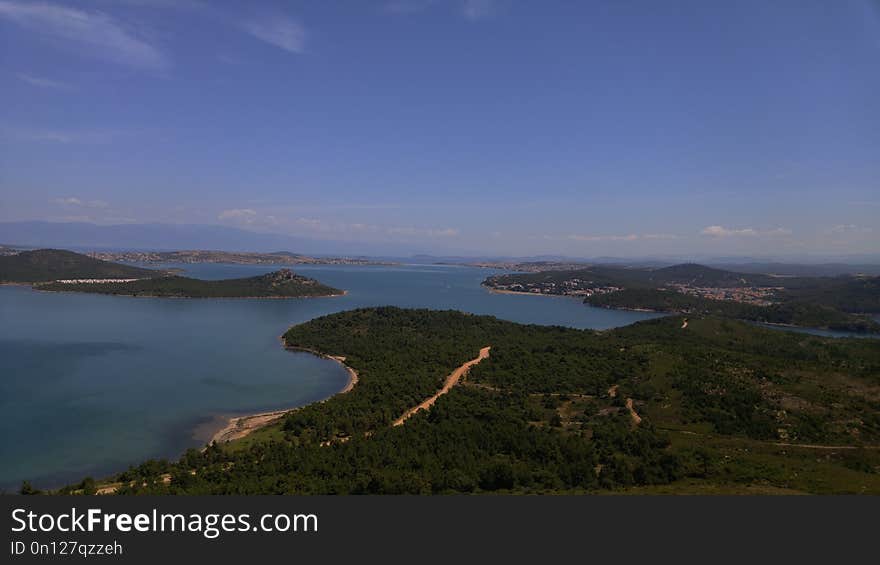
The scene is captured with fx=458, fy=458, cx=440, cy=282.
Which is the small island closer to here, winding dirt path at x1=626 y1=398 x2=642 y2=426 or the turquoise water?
the turquoise water

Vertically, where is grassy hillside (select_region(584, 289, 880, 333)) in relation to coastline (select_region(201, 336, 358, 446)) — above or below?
above

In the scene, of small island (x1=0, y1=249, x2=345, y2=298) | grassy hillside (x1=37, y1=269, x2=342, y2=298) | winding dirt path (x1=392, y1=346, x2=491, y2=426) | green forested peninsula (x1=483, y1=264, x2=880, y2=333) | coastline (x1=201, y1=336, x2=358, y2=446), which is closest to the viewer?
coastline (x1=201, y1=336, x2=358, y2=446)

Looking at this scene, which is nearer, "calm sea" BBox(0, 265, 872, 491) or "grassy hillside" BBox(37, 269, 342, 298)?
"calm sea" BBox(0, 265, 872, 491)

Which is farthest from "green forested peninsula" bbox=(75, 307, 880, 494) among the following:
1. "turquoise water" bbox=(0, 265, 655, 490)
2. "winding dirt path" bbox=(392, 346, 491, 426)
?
"turquoise water" bbox=(0, 265, 655, 490)

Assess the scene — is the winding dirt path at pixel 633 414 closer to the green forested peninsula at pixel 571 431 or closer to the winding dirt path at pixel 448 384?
the green forested peninsula at pixel 571 431

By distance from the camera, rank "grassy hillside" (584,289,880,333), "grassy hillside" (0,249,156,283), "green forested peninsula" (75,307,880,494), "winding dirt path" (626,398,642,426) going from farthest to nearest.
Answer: "grassy hillside" (0,249,156,283) → "grassy hillside" (584,289,880,333) → "winding dirt path" (626,398,642,426) → "green forested peninsula" (75,307,880,494)

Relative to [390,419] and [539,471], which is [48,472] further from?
[539,471]

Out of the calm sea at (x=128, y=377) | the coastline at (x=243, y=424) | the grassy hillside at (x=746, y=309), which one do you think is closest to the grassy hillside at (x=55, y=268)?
the calm sea at (x=128, y=377)
